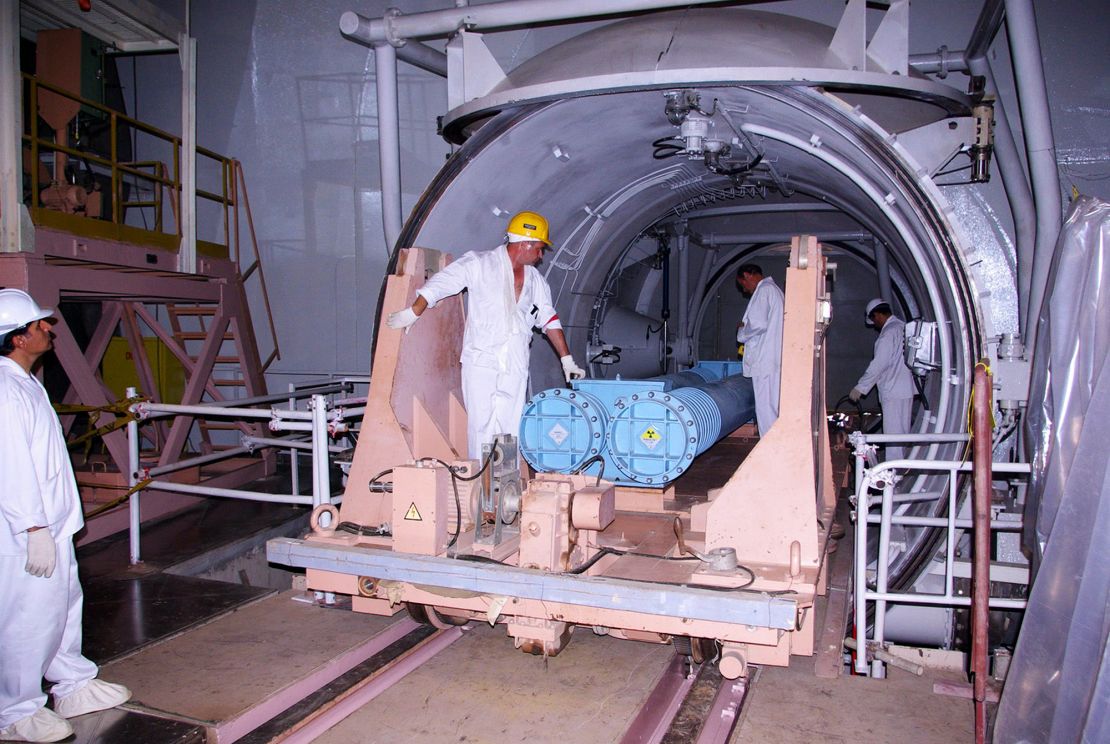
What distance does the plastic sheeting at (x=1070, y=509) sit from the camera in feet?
7.53

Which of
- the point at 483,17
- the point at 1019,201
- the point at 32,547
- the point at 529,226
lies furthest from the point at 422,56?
the point at 32,547

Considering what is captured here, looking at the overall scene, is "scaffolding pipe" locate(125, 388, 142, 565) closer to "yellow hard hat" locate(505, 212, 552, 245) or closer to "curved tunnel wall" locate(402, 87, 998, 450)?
"curved tunnel wall" locate(402, 87, 998, 450)

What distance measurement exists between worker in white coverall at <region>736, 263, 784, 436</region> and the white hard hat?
161 inches

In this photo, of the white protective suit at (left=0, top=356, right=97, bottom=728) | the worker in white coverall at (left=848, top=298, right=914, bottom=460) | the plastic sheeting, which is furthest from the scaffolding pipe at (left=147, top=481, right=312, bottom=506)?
the worker in white coverall at (left=848, top=298, right=914, bottom=460)

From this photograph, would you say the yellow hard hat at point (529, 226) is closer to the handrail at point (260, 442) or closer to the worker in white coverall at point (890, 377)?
the handrail at point (260, 442)

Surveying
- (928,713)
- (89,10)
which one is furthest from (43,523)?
(89,10)

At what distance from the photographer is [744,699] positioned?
125 inches

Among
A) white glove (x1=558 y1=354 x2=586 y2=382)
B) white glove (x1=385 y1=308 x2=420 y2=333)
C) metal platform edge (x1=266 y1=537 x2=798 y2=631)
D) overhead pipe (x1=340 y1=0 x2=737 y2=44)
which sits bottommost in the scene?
metal platform edge (x1=266 y1=537 x2=798 y2=631)

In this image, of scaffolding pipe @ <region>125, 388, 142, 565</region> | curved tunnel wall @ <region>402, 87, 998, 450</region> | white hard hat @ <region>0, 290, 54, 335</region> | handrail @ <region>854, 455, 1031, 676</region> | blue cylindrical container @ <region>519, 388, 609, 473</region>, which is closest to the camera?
white hard hat @ <region>0, 290, 54, 335</region>

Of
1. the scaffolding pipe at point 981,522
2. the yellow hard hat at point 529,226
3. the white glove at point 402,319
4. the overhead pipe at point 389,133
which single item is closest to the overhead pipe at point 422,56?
the overhead pipe at point 389,133

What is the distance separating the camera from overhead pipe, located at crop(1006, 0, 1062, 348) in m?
4.26

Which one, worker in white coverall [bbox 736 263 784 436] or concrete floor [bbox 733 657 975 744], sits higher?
worker in white coverall [bbox 736 263 784 436]

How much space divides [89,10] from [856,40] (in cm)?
594

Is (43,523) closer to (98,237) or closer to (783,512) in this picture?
(783,512)
